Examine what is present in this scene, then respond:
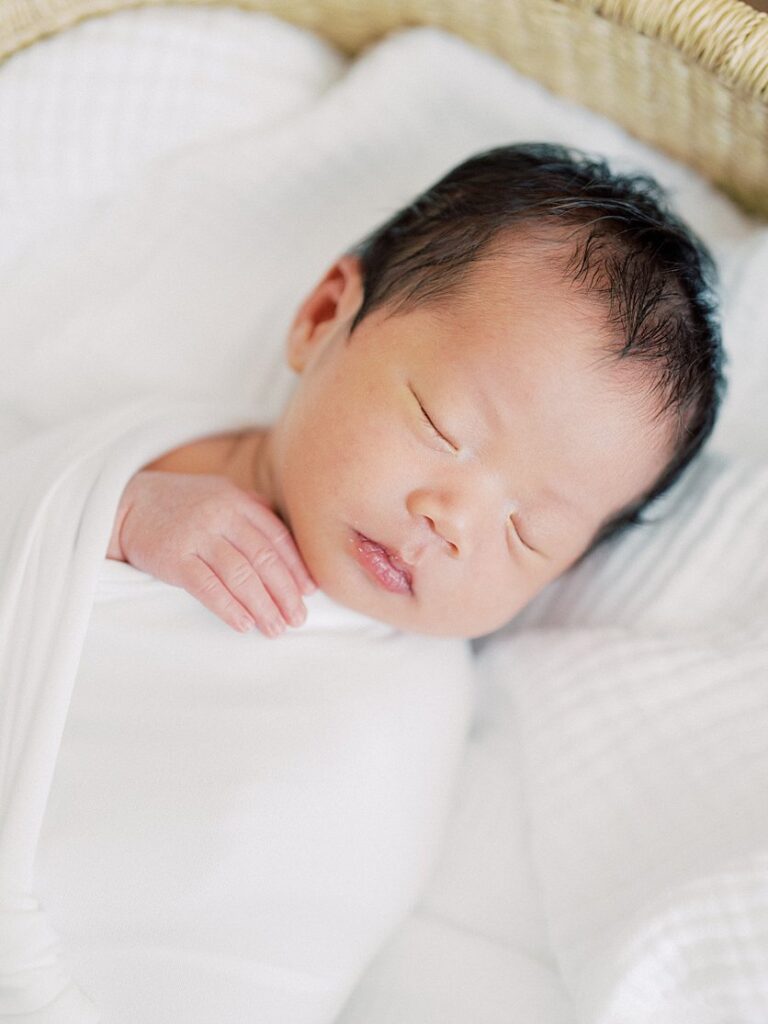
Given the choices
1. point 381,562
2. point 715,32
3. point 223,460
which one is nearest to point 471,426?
point 381,562

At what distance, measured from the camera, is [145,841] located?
1033 mm

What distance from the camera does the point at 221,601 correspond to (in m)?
1.14

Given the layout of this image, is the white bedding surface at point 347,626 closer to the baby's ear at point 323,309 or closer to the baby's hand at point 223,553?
the baby's hand at point 223,553

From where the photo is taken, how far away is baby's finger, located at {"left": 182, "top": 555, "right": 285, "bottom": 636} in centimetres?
114

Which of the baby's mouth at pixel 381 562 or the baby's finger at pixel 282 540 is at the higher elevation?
the baby's mouth at pixel 381 562

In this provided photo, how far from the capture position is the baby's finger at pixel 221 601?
1137 mm

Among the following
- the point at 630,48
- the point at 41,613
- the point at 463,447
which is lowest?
the point at 41,613

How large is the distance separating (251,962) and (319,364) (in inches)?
26.2

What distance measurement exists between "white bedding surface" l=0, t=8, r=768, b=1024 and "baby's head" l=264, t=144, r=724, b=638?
0.55ft

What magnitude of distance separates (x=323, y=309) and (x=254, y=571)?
1.27 ft

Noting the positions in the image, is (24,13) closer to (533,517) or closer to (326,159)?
(326,159)

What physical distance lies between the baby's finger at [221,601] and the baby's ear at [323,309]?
310 mm

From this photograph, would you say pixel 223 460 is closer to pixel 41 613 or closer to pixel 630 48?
pixel 41 613

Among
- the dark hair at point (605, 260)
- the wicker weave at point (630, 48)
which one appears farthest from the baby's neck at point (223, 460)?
the wicker weave at point (630, 48)
